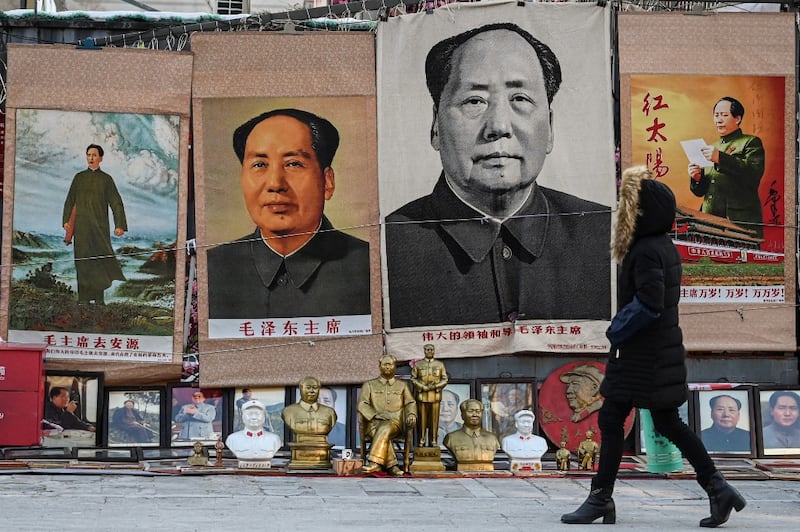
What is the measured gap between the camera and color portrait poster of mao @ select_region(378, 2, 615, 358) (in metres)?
8.37

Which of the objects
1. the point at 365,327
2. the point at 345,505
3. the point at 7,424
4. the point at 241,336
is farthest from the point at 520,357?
the point at 7,424

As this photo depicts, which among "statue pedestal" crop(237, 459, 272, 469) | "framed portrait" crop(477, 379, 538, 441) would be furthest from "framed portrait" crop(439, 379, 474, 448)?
→ "statue pedestal" crop(237, 459, 272, 469)

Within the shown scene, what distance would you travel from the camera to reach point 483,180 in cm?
840

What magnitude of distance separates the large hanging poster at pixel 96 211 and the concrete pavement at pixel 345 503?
1.20 meters

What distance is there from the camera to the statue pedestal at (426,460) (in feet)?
24.7

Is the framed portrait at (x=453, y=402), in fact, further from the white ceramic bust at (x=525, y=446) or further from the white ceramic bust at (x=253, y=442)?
the white ceramic bust at (x=253, y=442)

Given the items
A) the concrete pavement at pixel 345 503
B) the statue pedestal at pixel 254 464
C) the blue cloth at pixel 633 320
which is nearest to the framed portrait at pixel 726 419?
the concrete pavement at pixel 345 503

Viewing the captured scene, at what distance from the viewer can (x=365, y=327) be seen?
8.34 m

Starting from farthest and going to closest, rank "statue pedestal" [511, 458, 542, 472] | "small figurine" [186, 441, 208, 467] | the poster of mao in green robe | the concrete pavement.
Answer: the poster of mao in green robe, "statue pedestal" [511, 458, 542, 472], "small figurine" [186, 441, 208, 467], the concrete pavement

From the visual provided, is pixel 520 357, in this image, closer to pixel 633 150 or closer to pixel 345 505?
pixel 633 150

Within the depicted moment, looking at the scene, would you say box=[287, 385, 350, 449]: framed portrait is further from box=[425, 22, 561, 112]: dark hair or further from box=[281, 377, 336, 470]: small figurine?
box=[425, 22, 561, 112]: dark hair

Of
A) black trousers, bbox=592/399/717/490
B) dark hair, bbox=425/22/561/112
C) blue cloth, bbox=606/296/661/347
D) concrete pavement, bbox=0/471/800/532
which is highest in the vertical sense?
dark hair, bbox=425/22/561/112

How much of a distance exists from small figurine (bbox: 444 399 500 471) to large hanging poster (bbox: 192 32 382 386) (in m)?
0.90

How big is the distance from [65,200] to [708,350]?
4119mm
